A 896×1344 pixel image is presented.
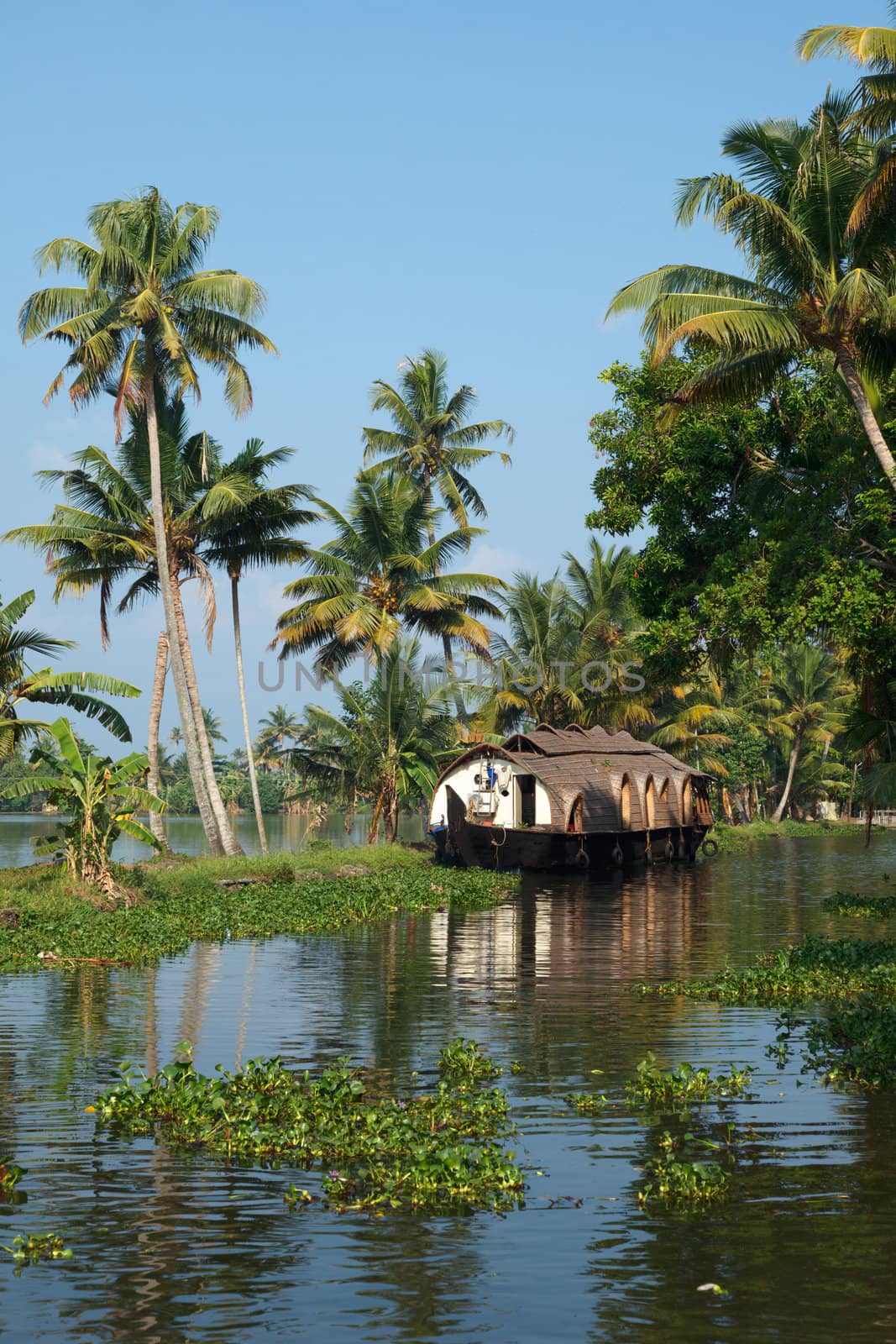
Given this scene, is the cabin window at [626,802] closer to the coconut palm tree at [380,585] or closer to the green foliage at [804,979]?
the coconut palm tree at [380,585]

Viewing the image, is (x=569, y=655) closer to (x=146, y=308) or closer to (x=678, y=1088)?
(x=146, y=308)

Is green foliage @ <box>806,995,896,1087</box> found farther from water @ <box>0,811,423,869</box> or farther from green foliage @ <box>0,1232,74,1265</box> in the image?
water @ <box>0,811,423,869</box>

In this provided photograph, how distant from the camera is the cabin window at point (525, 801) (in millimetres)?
38625

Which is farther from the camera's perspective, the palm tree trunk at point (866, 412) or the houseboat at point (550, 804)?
the houseboat at point (550, 804)

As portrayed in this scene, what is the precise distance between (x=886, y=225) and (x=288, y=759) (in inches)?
1052

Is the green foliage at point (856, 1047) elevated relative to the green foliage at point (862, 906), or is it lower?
lower

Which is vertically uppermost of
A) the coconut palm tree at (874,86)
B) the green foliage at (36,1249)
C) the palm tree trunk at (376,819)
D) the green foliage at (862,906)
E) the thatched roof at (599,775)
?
the coconut palm tree at (874,86)

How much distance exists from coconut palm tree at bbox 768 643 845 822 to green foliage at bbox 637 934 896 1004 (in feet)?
153

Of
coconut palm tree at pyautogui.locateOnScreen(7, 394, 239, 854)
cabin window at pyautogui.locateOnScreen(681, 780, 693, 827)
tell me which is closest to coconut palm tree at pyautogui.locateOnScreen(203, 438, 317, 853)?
coconut palm tree at pyautogui.locateOnScreen(7, 394, 239, 854)

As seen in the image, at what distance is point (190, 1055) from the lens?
1259 centimetres

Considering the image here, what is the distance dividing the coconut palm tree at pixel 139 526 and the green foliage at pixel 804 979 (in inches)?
808

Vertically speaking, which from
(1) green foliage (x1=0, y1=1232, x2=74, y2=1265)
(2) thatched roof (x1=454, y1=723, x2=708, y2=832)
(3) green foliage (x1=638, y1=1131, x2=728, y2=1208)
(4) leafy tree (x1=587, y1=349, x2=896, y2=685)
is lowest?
(1) green foliage (x1=0, y1=1232, x2=74, y2=1265)

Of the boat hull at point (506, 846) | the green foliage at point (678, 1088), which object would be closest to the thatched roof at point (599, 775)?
the boat hull at point (506, 846)

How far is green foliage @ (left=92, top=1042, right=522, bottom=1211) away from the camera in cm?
845
